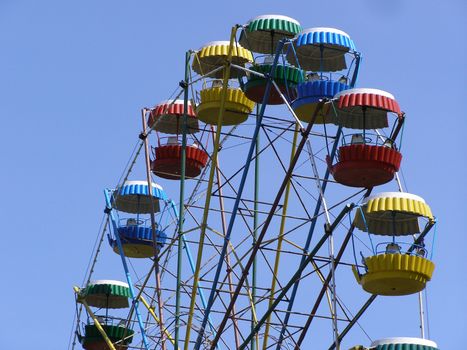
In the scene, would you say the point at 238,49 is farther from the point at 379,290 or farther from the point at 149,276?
the point at 379,290

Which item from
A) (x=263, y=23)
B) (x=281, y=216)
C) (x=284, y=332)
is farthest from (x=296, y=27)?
(x=284, y=332)

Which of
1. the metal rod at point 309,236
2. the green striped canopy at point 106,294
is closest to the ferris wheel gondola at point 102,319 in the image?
the green striped canopy at point 106,294

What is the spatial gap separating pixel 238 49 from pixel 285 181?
11.6 m

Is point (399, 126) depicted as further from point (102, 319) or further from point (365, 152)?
Result: point (102, 319)

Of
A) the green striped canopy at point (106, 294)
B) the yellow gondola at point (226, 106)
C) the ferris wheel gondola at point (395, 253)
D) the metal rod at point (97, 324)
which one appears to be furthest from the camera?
the green striped canopy at point (106, 294)

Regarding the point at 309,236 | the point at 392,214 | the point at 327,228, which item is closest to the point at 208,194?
the point at 309,236

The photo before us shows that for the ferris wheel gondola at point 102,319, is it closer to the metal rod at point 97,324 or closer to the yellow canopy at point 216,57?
the metal rod at point 97,324

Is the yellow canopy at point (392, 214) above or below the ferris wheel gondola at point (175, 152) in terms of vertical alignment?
below

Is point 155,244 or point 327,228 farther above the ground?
point 155,244

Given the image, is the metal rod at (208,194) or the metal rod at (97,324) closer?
the metal rod at (208,194)

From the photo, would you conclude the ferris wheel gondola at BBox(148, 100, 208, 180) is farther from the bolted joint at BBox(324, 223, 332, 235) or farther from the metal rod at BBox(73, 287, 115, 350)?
the bolted joint at BBox(324, 223, 332, 235)

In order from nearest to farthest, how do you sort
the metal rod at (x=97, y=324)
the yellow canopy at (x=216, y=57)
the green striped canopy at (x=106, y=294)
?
the yellow canopy at (x=216, y=57) → the metal rod at (x=97, y=324) → the green striped canopy at (x=106, y=294)

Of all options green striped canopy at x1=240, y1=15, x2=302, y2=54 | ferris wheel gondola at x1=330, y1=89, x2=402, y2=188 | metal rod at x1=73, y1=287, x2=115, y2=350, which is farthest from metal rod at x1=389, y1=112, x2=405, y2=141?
metal rod at x1=73, y1=287, x2=115, y2=350

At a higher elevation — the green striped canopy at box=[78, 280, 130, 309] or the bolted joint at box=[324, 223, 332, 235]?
the green striped canopy at box=[78, 280, 130, 309]
